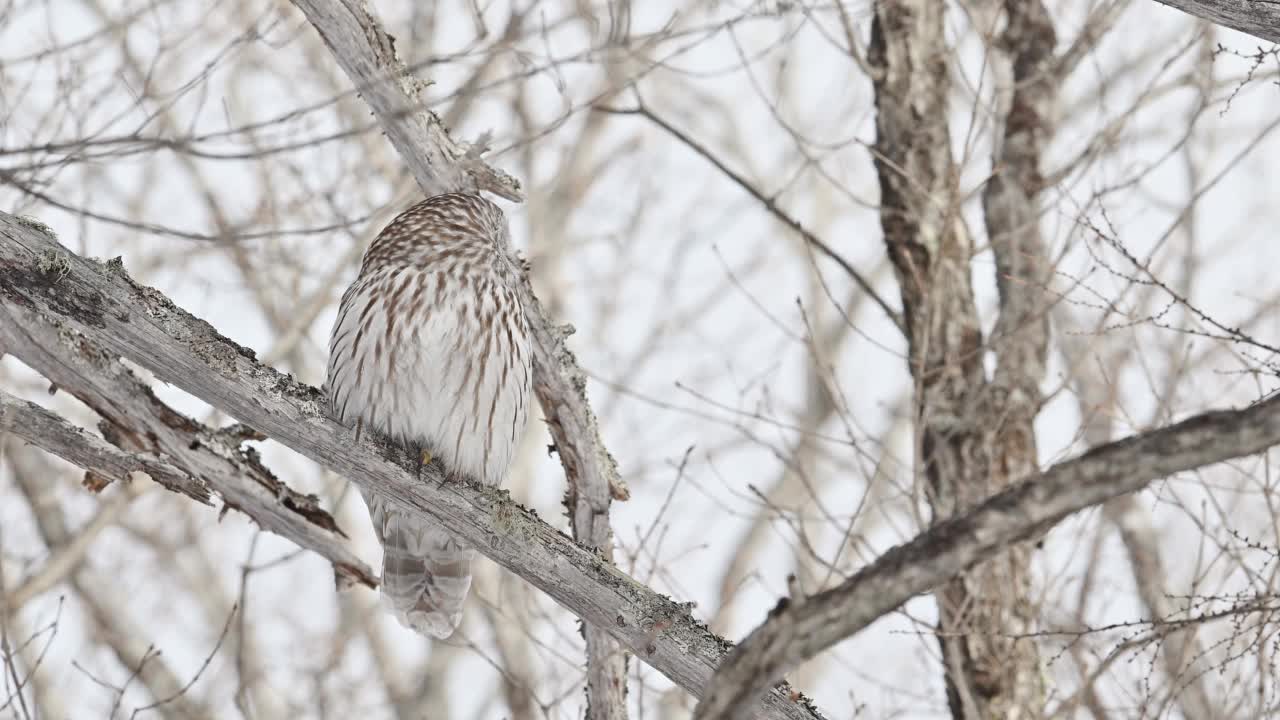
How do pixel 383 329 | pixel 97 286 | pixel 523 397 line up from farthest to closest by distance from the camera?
pixel 523 397 < pixel 383 329 < pixel 97 286

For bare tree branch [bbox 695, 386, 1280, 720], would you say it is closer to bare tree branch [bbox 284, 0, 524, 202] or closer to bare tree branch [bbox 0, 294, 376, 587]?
bare tree branch [bbox 0, 294, 376, 587]

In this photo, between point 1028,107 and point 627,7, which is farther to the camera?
point 1028,107

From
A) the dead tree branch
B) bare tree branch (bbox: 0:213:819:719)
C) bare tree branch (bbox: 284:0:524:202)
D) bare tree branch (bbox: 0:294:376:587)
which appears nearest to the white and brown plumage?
the dead tree branch

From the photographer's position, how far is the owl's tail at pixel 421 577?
201 inches

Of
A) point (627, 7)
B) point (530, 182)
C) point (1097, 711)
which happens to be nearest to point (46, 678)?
point (627, 7)

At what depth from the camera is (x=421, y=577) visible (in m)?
5.13

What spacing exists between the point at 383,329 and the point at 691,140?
1.93 metres

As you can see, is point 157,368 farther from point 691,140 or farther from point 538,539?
point 691,140

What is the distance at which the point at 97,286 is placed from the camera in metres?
3.52

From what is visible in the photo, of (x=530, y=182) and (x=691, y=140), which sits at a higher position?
(x=530, y=182)

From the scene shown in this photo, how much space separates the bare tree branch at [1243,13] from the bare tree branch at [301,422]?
2012mm

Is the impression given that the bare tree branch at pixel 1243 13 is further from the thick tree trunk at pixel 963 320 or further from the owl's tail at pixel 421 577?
the owl's tail at pixel 421 577

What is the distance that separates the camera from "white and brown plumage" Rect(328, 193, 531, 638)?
4547 millimetres

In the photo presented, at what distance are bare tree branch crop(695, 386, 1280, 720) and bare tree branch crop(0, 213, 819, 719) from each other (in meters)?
1.23
